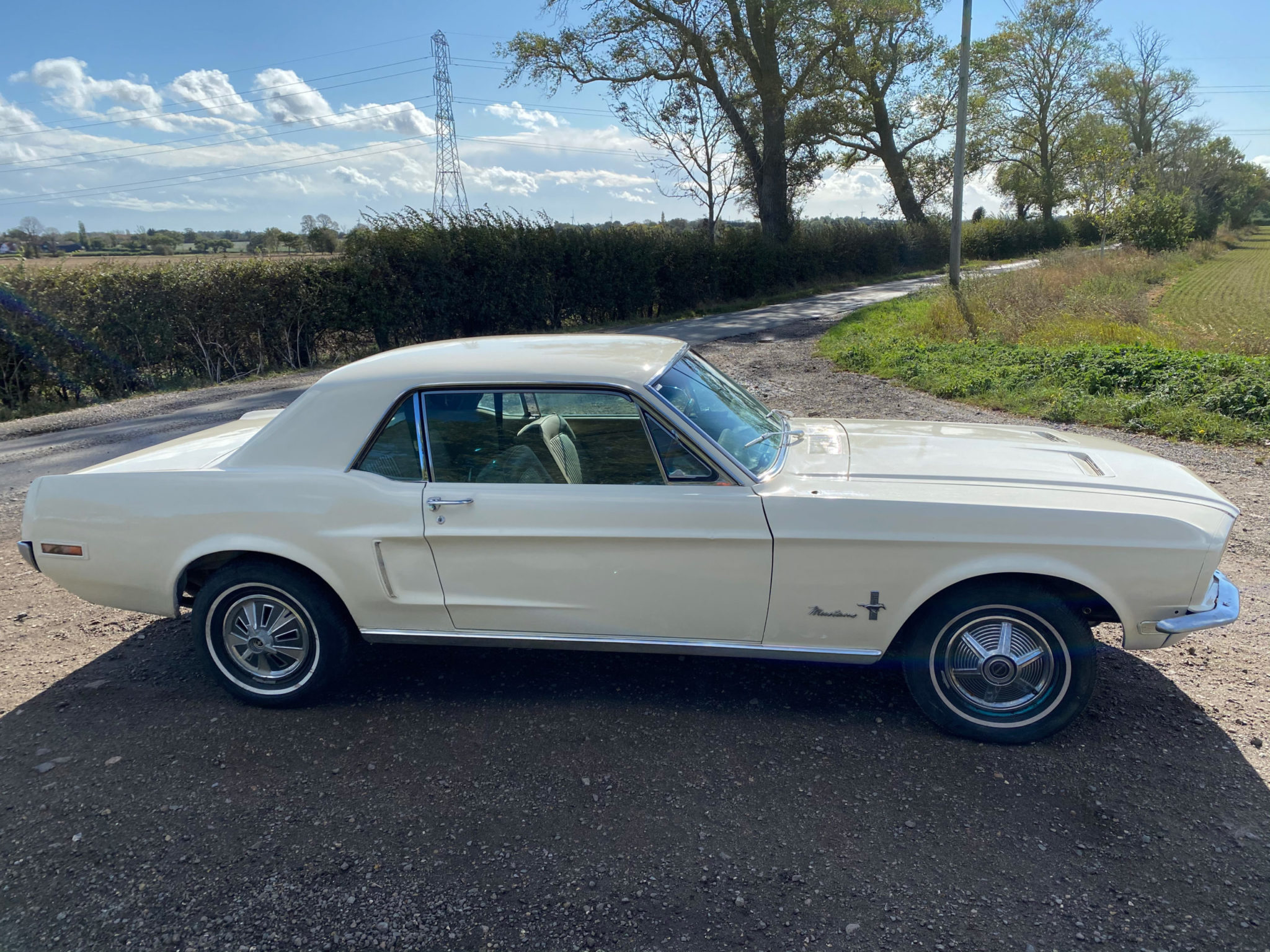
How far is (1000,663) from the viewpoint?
3.13 metres

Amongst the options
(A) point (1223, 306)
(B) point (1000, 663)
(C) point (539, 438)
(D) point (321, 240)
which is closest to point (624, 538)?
(C) point (539, 438)

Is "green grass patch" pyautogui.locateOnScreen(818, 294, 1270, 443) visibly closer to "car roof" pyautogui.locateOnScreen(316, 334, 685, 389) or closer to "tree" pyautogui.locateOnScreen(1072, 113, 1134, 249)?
"car roof" pyautogui.locateOnScreen(316, 334, 685, 389)

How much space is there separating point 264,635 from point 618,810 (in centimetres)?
174

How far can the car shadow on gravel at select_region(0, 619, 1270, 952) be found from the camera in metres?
2.41

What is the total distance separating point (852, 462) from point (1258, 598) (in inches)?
108

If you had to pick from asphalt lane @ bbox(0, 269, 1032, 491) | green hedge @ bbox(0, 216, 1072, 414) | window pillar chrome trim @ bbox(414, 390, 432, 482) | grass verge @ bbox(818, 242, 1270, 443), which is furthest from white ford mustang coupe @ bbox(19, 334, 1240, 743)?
green hedge @ bbox(0, 216, 1072, 414)

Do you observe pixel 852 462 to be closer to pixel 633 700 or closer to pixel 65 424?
pixel 633 700

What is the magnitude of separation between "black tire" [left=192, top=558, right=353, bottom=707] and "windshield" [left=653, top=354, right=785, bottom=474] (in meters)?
1.72

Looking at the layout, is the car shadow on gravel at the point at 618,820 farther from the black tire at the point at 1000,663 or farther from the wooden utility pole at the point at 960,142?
the wooden utility pole at the point at 960,142

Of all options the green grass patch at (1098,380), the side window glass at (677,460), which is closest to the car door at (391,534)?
the side window glass at (677,460)

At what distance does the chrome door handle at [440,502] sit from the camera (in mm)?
3295

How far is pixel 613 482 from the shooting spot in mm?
3291

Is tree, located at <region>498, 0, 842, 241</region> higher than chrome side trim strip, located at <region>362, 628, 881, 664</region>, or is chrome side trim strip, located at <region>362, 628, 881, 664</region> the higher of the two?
tree, located at <region>498, 0, 842, 241</region>

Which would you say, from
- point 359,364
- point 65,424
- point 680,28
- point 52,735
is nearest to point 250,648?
point 52,735
